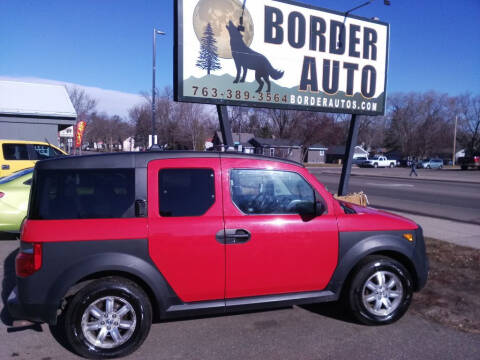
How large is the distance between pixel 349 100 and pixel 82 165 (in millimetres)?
7718

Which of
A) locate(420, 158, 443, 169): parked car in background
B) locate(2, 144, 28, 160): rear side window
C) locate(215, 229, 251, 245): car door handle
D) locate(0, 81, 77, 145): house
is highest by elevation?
locate(0, 81, 77, 145): house

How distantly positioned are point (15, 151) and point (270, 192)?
1046 cm

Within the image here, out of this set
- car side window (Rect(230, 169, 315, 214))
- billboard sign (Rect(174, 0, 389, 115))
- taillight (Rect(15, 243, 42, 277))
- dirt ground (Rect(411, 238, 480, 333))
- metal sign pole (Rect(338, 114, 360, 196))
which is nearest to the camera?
taillight (Rect(15, 243, 42, 277))

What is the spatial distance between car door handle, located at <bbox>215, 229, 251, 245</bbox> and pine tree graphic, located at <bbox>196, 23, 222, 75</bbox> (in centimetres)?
511

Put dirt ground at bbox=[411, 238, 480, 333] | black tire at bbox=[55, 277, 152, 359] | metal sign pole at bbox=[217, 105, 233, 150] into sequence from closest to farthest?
black tire at bbox=[55, 277, 152, 359]
dirt ground at bbox=[411, 238, 480, 333]
metal sign pole at bbox=[217, 105, 233, 150]

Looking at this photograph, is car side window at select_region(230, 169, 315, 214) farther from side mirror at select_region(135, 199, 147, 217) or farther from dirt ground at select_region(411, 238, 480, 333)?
dirt ground at select_region(411, 238, 480, 333)

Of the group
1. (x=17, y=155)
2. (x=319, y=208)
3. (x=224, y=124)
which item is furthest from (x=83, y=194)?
(x=17, y=155)

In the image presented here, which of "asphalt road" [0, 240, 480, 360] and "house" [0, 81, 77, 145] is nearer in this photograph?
"asphalt road" [0, 240, 480, 360]

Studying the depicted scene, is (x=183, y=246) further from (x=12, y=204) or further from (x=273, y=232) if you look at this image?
(x=12, y=204)

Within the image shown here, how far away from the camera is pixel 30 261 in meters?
3.25

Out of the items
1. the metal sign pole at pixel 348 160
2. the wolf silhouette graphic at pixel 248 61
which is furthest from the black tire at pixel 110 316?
the metal sign pole at pixel 348 160

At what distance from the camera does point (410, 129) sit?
87.3m

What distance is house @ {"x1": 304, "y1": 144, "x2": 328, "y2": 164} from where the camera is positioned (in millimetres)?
66725

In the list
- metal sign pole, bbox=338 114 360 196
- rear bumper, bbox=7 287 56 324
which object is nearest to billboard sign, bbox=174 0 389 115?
metal sign pole, bbox=338 114 360 196
